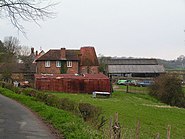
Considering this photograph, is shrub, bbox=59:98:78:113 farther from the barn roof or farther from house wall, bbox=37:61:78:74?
the barn roof

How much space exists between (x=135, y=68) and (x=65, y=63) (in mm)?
22458

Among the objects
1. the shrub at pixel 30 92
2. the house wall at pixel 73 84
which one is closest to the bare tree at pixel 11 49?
the house wall at pixel 73 84

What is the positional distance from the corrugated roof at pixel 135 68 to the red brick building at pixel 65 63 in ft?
47.4

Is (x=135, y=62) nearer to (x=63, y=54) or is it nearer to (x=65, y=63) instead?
(x=65, y=63)

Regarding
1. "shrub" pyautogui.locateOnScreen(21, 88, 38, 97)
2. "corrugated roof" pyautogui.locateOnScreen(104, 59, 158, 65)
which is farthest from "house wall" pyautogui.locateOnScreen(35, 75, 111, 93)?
"corrugated roof" pyautogui.locateOnScreen(104, 59, 158, 65)

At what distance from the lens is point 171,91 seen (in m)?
44.6

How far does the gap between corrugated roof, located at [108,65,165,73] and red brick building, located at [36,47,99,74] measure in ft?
47.4

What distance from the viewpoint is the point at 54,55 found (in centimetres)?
6272

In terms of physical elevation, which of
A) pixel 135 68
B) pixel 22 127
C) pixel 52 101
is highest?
pixel 135 68

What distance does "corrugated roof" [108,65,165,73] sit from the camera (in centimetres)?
7553

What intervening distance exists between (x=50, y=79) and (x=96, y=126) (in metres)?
36.6

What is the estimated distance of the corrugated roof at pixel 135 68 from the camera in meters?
75.5

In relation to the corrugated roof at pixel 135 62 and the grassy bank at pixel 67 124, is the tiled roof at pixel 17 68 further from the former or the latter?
the grassy bank at pixel 67 124

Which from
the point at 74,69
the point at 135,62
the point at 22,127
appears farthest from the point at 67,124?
the point at 135,62
